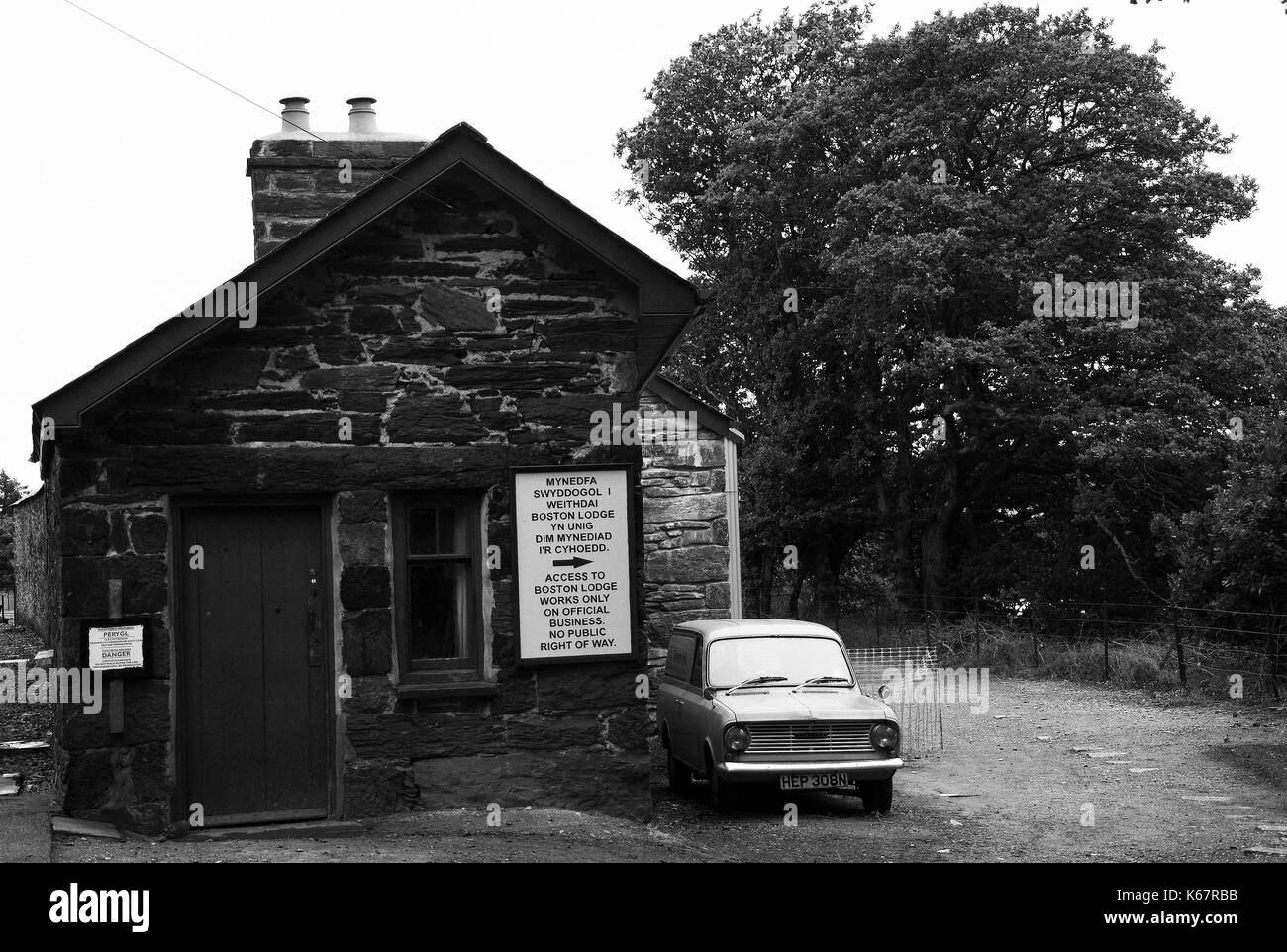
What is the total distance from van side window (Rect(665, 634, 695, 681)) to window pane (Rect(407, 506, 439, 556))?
11.1 ft

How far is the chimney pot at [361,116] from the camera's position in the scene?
12.4 metres

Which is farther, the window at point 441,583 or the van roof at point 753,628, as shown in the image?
the van roof at point 753,628

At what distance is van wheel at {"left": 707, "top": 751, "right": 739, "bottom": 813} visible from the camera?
11102 mm

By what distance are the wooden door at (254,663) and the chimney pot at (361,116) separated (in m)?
4.25

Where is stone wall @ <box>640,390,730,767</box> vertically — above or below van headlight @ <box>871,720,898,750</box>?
above

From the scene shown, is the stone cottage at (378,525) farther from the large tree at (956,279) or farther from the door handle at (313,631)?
the large tree at (956,279)

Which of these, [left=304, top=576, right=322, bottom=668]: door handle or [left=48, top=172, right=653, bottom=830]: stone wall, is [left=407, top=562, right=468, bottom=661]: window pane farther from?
[left=304, top=576, right=322, bottom=668]: door handle

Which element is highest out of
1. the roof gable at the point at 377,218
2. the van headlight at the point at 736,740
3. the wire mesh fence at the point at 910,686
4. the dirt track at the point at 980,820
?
the roof gable at the point at 377,218

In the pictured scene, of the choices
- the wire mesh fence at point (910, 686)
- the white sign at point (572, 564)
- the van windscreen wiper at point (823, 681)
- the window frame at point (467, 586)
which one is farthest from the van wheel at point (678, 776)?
the window frame at point (467, 586)

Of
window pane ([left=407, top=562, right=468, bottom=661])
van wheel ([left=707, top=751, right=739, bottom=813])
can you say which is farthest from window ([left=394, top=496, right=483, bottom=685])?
van wheel ([left=707, top=751, right=739, bottom=813])

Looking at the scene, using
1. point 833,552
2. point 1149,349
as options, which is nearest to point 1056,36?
point 1149,349

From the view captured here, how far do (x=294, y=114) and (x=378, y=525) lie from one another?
14.7 ft

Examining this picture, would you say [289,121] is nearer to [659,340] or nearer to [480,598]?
[659,340]

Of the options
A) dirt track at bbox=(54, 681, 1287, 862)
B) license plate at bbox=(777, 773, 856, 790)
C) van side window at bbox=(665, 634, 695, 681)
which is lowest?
dirt track at bbox=(54, 681, 1287, 862)
